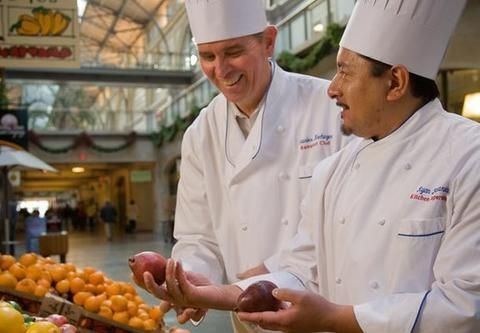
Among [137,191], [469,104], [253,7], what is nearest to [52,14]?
[253,7]

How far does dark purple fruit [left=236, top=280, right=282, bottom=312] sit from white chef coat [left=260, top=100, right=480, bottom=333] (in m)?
0.20

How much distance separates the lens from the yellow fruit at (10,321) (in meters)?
1.62

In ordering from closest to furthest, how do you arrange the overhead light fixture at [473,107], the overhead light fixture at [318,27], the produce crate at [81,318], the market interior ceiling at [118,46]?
the produce crate at [81,318], the overhead light fixture at [473,107], the overhead light fixture at [318,27], the market interior ceiling at [118,46]

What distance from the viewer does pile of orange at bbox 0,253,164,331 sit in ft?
12.2

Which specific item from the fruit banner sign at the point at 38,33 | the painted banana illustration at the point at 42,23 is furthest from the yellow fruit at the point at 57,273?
the painted banana illustration at the point at 42,23

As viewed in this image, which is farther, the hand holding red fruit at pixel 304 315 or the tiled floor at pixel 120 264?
the tiled floor at pixel 120 264

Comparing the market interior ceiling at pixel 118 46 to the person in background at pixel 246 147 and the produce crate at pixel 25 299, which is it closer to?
the produce crate at pixel 25 299

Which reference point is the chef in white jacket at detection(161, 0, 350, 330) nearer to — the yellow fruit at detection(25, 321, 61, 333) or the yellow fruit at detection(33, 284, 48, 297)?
the yellow fruit at detection(25, 321, 61, 333)

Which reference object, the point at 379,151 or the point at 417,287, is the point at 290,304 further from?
the point at 379,151

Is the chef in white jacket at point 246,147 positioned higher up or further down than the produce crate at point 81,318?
higher up

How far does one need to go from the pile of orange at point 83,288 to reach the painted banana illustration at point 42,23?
182 centimetres

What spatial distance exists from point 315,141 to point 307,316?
0.90 m

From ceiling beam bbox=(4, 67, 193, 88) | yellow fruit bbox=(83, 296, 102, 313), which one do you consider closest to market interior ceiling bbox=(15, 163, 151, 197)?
ceiling beam bbox=(4, 67, 193, 88)

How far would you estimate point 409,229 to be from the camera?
1.44 meters
